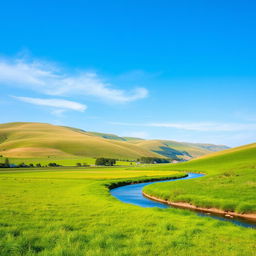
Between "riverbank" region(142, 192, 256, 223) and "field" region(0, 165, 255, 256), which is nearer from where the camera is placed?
"field" region(0, 165, 255, 256)

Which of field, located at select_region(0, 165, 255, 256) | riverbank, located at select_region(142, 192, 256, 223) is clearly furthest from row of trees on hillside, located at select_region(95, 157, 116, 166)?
field, located at select_region(0, 165, 255, 256)

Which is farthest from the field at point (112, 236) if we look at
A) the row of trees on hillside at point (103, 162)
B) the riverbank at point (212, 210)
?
the row of trees on hillside at point (103, 162)

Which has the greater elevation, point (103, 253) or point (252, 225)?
point (103, 253)

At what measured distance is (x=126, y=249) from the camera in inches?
499

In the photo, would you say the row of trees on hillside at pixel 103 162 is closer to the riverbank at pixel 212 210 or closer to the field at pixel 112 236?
the riverbank at pixel 212 210

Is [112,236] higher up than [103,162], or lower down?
higher up

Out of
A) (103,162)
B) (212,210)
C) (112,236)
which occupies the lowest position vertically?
(212,210)

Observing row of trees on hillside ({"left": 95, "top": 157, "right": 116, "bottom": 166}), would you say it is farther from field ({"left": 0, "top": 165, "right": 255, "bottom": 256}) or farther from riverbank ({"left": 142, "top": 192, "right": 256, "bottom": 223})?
field ({"left": 0, "top": 165, "right": 255, "bottom": 256})

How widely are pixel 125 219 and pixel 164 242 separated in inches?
272

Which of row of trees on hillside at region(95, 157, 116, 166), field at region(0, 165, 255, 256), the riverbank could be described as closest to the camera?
field at region(0, 165, 255, 256)

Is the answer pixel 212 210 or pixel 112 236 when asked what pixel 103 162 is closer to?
pixel 212 210

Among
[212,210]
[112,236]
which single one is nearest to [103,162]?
[212,210]

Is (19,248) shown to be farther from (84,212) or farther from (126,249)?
(84,212)

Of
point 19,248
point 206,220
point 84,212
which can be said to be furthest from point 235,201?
point 19,248
